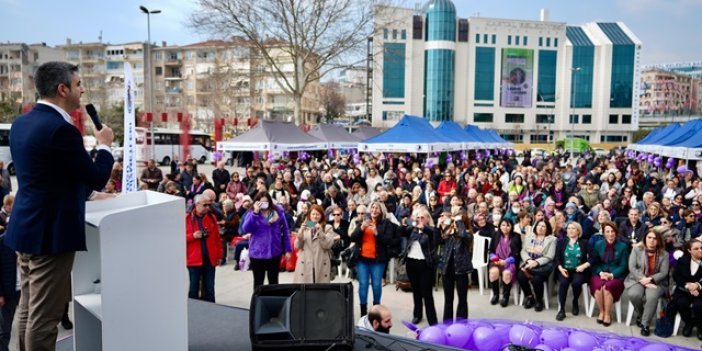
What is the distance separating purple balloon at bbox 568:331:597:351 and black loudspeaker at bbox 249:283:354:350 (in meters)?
2.41

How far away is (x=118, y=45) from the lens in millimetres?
75500

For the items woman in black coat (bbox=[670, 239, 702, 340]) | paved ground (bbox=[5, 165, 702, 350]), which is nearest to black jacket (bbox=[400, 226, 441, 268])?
paved ground (bbox=[5, 165, 702, 350])

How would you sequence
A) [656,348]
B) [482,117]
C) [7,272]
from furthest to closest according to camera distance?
[482,117], [7,272], [656,348]

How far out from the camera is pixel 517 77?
78.2m

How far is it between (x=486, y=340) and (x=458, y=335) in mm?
247

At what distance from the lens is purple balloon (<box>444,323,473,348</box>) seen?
14.3 ft

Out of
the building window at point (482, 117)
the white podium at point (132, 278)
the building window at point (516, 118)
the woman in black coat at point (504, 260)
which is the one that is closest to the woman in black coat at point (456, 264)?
the woman in black coat at point (504, 260)

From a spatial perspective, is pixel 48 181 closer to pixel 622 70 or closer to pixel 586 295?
pixel 586 295

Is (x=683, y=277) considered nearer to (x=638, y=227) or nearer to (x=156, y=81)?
(x=638, y=227)

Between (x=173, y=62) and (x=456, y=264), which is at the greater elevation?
(x=173, y=62)

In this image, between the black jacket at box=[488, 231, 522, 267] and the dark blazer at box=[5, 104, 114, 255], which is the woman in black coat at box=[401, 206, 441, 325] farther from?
the dark blazer at box=[5, 104, 114, 255]

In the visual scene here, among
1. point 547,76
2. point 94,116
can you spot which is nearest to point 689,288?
point 94,116

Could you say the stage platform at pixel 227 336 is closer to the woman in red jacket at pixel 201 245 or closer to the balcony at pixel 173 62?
the woman in red jacket at pixel 201 245

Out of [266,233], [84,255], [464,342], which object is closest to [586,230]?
[464,342]
